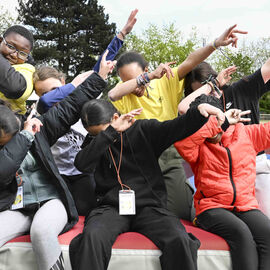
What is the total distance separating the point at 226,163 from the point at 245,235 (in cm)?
52

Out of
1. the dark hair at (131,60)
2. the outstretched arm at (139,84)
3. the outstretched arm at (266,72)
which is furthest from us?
the dark hair at (131,60)

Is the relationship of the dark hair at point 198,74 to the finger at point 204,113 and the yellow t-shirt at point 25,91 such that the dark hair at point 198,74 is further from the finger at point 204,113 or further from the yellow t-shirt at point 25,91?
the yellow t-shirt at point 25,91

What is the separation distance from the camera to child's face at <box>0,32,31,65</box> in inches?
105

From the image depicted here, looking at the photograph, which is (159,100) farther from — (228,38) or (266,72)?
(266,72)

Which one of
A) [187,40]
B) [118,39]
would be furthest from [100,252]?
[187,40]

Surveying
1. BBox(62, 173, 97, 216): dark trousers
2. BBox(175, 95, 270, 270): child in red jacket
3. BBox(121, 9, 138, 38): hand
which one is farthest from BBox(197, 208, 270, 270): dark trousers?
BBox(121, 9, 138, 38): hand

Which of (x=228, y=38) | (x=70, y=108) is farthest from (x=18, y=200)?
(x=228, y=38)

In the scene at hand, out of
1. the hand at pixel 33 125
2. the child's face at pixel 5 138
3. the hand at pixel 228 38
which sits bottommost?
the child's face at pixel 5 138

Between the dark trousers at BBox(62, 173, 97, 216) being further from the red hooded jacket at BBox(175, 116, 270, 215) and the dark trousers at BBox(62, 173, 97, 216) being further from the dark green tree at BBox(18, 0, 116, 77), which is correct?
the dark green tree at BBox(18, 0, 116, 77)

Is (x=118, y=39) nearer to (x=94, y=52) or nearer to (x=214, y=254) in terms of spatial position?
(x=214, y=254)

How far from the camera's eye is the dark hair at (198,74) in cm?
284

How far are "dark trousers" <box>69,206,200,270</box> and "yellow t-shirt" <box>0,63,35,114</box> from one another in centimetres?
119

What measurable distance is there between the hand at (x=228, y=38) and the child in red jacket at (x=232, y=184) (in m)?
0.55

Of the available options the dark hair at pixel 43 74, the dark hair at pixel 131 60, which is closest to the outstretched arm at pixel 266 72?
the dark hair at pixel 131 60
